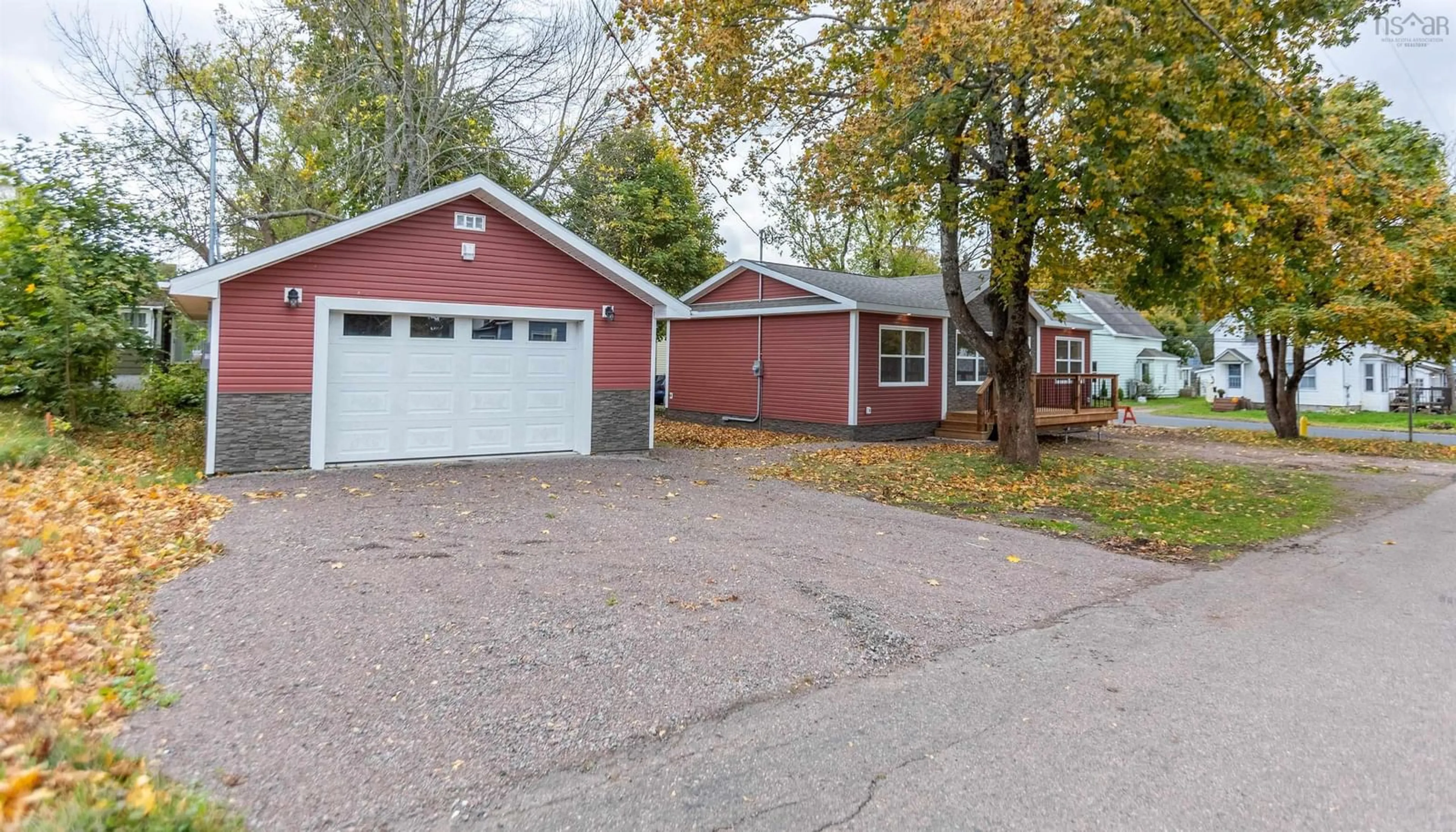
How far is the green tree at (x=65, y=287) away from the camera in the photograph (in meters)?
11.1

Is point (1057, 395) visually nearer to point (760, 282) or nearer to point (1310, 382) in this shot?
point (760, 282)

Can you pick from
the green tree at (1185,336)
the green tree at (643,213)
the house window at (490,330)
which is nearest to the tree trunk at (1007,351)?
the house window at (490,330)

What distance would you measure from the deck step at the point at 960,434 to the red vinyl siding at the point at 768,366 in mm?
2799

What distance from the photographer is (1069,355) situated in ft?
71.6

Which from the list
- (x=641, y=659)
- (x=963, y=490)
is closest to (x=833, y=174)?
(x=963, y=490)

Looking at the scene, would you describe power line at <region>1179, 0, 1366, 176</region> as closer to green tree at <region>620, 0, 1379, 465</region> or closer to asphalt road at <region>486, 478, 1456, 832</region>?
green tree at <region>620, 0, 1379, 465</region>

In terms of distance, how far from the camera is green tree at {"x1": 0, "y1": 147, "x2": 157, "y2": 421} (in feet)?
36.6

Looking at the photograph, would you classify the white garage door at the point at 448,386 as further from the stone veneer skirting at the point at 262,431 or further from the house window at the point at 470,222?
the house window at the point at 470,222

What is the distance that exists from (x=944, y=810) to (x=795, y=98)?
1059 centimetres

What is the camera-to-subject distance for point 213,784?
2.72m

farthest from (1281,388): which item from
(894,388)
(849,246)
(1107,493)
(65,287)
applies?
(65,287)

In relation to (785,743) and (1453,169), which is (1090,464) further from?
(1453,169)

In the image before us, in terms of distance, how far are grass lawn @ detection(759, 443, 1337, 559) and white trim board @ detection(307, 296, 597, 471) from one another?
11.8ft

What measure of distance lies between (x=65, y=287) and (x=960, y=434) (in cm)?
Result: 1618
